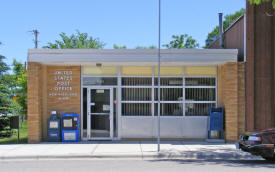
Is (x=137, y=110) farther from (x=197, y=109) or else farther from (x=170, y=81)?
(x=197, y=109)

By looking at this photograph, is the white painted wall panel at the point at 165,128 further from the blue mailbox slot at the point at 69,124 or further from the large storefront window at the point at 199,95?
the blue mailbox slot at the point at 69,124

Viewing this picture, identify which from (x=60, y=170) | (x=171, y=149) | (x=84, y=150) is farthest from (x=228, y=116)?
(x=60, y=170)

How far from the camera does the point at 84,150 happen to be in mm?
11180

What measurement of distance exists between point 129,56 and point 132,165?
198 inches

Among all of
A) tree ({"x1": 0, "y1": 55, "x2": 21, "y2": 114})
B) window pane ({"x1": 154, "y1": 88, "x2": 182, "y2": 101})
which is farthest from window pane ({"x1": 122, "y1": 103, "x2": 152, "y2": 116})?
tree ({"x1": 0, "y1": 55, "x2": 21, "y2": 114})

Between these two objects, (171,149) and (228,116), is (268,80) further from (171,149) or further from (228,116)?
(171,149)

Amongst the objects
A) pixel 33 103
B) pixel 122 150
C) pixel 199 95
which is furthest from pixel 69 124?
pixel 199 95

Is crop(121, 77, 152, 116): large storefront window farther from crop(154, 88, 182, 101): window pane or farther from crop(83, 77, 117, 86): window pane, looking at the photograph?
crop(83, 77, 117, 86): window pane

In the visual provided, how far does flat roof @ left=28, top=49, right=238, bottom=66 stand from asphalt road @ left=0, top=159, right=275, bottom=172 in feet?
14.2

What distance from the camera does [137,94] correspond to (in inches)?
543

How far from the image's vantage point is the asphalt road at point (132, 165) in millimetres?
8469

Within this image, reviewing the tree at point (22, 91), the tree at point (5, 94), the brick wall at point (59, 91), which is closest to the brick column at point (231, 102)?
the brick wall at point (59, 91)

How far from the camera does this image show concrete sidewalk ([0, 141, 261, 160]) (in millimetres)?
10430

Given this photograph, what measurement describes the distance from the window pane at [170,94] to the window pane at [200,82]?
0.47 meters
